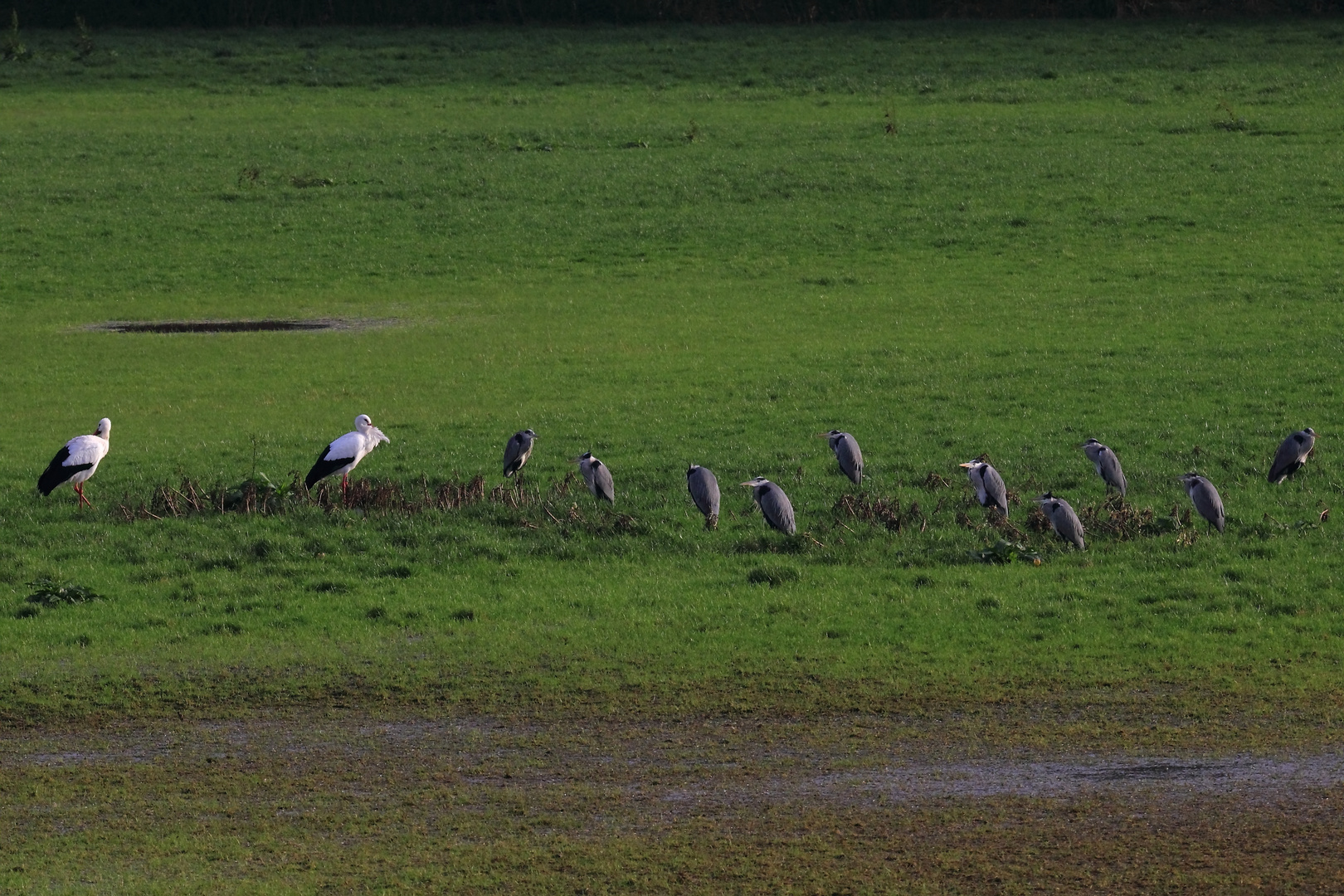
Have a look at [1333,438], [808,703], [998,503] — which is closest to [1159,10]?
[1333,438]

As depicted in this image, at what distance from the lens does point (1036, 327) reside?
30.1 metres

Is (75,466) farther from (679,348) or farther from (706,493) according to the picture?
(679,348)

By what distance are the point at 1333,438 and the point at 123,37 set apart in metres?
56.3

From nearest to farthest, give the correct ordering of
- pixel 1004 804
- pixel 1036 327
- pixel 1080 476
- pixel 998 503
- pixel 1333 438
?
pixel 1004 804, pixel 998 503, pixel 1080 476, pixel 1333 438, pixel 1036 327

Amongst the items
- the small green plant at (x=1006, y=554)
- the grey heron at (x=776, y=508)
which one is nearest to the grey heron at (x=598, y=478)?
the grey heron at (x=776, y=508)

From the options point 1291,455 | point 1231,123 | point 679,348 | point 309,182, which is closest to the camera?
point 1291,455

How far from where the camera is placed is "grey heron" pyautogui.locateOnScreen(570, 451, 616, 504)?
18797mm

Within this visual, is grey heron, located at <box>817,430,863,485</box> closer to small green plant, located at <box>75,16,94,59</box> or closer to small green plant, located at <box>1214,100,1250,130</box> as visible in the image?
small green plant, located at <box>1214,100,1250,130</box>

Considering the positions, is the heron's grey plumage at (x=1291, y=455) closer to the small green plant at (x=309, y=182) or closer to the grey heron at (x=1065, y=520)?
the grey heron at (x=1065, y=520)

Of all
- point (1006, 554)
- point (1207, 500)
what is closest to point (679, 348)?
point (1006, 554)

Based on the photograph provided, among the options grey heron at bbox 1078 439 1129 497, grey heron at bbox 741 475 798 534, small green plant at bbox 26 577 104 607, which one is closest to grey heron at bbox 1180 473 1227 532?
grey heron at bbox 1078 439 1129 497

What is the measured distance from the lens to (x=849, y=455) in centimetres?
1958

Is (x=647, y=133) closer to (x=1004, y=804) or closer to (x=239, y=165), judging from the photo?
(x=239, y=165)

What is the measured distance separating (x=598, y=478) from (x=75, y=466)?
20.0 feet
